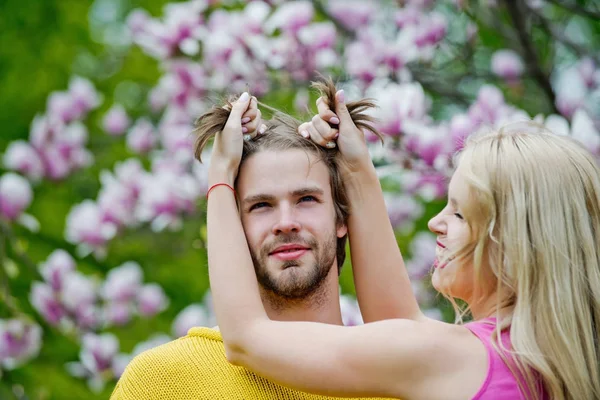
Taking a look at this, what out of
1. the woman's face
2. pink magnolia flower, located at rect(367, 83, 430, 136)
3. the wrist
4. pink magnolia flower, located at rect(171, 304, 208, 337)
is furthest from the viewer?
pink magnolia flower, located at rect(171, 304, 208, 337)

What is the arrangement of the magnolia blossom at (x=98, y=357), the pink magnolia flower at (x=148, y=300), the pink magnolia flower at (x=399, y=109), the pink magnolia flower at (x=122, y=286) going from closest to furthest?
1. the pink magnolia flower at (x=399, y=109)
2. the magnolia blossom at (x=98, y=357)
3. the pink magnolia flower at (x=122, y=286)
4. the pink magnolia flower at (x=148, y=300)

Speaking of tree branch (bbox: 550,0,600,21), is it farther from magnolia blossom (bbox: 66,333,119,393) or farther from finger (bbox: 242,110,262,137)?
magnolia blossom (bbox: 66,333,119,393)

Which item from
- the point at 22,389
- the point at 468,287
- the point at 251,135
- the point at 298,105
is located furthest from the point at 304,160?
the point at 22,389

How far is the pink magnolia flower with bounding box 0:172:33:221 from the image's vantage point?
4859 millimetres

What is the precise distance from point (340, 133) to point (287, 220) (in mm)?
298

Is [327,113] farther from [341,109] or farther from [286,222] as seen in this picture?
[286,222]

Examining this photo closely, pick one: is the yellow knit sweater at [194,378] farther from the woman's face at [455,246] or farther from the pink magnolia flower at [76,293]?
the pink magnolia flower at [76,293]

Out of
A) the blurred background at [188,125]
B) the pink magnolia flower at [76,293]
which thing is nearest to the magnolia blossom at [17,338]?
the blurred background at [188,125]

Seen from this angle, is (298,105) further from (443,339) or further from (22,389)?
(443,339)

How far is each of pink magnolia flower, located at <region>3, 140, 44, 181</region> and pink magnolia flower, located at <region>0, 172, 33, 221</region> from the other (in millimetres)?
225

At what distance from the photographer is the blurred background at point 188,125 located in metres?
4.33

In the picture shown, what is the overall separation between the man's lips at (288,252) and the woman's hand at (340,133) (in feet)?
0.94

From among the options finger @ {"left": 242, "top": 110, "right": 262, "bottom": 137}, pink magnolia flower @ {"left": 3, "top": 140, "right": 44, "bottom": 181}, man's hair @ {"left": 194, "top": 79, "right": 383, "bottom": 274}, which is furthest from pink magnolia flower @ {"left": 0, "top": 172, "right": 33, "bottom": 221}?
finger @ {"left": 242, "top": 110, "right": 262, "bottom": 137}

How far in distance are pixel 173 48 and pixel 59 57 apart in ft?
5.04
